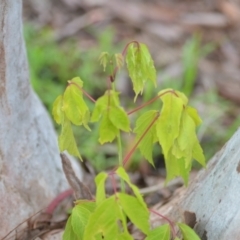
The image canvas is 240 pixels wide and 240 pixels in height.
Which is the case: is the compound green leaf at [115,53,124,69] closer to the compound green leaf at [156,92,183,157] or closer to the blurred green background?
the compound green leaf at [156,92,183,157]

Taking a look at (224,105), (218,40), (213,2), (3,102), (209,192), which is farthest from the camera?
(213,2)

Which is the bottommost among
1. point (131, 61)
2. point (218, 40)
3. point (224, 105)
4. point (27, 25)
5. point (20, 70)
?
point (224, 105)

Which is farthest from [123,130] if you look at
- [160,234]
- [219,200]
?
[219,200]

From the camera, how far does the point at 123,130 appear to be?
1266 millimetres

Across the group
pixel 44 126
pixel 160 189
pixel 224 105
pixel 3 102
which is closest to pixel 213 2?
pixel 224 105

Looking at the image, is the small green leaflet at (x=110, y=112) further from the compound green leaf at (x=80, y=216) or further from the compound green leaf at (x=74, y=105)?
the compound green leaf at (x=80, y=216)

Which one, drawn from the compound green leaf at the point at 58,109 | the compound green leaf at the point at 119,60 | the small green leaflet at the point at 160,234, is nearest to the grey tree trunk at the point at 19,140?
the compound green leaf at the point at 58,109

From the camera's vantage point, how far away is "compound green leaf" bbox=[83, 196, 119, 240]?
1.16 metres

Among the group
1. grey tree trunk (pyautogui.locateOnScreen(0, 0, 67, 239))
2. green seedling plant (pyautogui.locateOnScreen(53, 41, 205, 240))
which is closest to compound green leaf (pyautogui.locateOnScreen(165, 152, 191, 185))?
green seedling plant (pyautogui.locateOnScreen(53, 41, 205, 240))

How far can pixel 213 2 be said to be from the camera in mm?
4273

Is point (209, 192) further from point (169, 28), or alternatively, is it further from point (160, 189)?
point (169, 28)

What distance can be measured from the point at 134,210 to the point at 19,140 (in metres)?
0.67

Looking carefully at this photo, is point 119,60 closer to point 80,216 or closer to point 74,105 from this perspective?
point 74,105

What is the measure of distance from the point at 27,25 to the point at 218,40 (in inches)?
47.1
